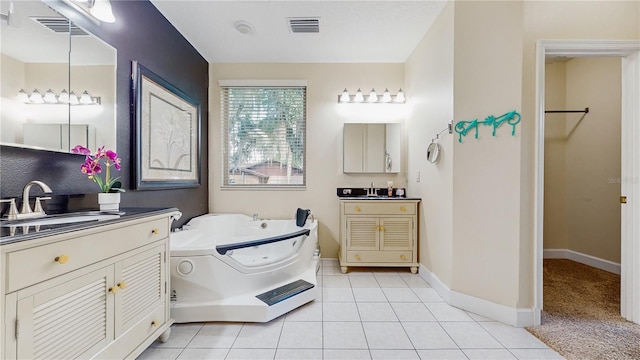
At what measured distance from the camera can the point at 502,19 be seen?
6.11ft

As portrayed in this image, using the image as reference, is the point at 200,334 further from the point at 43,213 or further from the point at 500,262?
the point at 500,262

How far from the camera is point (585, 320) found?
188 centimetres

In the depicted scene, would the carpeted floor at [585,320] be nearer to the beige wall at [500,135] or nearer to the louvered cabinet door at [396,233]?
the beige wall at [500,135]

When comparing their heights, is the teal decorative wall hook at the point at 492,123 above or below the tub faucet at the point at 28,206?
above

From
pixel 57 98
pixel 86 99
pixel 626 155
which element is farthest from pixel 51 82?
pixel 626 155

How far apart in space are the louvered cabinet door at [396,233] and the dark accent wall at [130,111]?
7.10ft

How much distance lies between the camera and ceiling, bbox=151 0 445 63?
7.29ft

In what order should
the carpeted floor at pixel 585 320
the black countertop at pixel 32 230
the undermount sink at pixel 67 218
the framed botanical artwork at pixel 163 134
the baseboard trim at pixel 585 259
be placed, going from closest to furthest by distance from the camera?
the black countertop at pixel 32 230
the undermount sink at pixel 67 218
the carpeted floor at pixel 585 320
the framed botanical artwork at pixel 163 134
the baseboard trim at pixel 585 259

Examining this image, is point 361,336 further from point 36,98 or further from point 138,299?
point 36,98

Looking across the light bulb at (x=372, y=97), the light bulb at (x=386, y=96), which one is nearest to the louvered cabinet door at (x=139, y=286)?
the light bulb at (x=372, y=97)

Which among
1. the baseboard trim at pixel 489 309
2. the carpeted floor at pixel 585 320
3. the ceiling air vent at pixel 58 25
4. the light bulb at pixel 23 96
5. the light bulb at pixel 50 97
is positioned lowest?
the carpeted floor at pixel 585 320

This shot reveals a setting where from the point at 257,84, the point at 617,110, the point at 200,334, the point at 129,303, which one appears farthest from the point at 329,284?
the point at 617,110

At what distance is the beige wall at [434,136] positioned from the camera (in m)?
2.13

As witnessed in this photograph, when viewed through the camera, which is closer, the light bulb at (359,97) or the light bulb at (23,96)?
the light bulb at (23,96)
